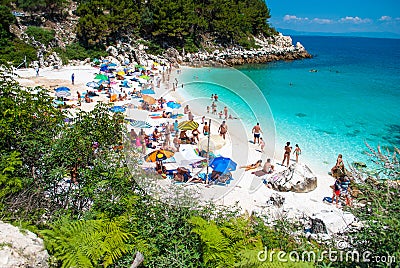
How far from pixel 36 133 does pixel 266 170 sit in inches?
380

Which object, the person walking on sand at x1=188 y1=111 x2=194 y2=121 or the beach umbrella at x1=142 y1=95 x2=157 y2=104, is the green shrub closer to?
the beach umbrella at x1=142 y1=95 x2=157 y2=104

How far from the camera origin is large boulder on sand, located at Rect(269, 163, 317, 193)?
1209 cm

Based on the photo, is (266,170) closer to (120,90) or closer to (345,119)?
(345,119)

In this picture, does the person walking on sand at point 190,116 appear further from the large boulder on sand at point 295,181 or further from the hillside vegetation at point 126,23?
the hillside vegetation at point 126,23

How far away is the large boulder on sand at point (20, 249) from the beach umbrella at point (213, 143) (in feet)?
27.1

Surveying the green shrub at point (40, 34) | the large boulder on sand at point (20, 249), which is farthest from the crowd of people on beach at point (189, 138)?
the green shrub at point (40, 34)

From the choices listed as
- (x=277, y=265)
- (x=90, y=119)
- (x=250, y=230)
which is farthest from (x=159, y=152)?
(x=277, y=265)

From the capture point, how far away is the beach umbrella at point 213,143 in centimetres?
1221

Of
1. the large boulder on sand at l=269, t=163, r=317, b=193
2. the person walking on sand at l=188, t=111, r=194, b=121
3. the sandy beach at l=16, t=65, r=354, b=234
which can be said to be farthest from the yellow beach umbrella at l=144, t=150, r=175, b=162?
the large boulder on sand at l=269, t=163, r=317, b=193

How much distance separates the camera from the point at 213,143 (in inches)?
498

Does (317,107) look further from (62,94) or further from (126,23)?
(126,23)

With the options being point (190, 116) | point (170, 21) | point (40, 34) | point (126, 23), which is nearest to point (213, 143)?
point (190, 116)

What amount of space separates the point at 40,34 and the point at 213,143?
33.1m

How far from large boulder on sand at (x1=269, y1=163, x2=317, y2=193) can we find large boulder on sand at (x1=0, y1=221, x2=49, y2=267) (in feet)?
31.5
